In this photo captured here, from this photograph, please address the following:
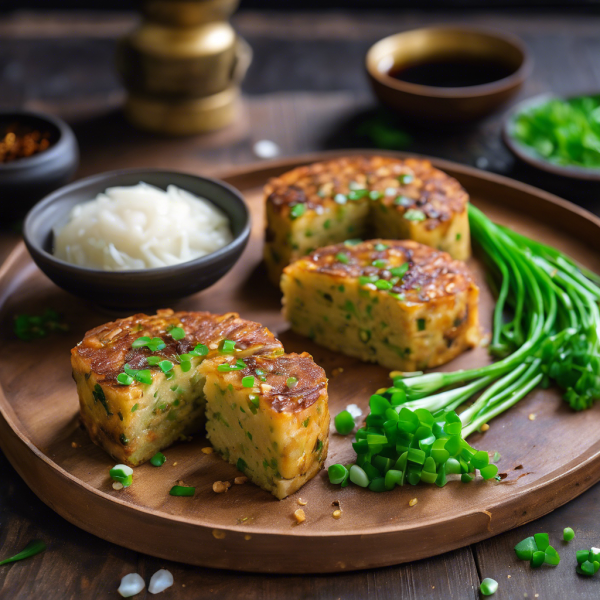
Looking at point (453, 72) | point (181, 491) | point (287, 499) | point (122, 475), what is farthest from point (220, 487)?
point (453, 72)

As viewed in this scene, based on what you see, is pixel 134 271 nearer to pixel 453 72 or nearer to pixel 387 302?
pixel 387 302

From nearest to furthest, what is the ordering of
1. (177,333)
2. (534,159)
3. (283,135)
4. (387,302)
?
(177,333) → (387,302) → (534,159) → (283,135)

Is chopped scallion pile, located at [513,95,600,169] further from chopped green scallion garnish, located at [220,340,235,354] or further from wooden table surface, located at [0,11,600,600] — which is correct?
chopped green scallion garnish, located at [220,340,235,354]

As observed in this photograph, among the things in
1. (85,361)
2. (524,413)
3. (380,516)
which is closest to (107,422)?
(85,361)

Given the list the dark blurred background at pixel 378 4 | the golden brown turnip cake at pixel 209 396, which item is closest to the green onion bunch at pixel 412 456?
the golden brown turnip cake at pixel 209 396

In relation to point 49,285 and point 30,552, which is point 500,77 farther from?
point 30,552

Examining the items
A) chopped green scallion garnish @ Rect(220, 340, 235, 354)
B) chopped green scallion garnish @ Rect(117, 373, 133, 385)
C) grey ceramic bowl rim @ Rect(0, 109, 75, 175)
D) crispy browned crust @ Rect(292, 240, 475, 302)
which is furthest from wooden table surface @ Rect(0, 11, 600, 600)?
crispy browned crust @ Rect(292, 240, 475, 302)
